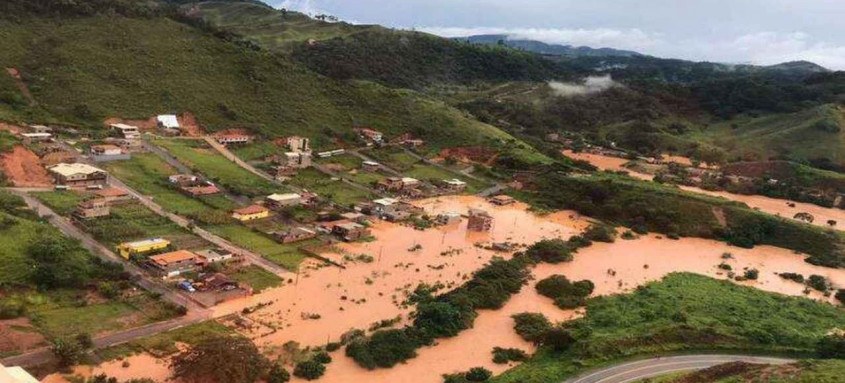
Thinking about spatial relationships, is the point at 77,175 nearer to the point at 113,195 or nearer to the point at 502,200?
the point at 113,195

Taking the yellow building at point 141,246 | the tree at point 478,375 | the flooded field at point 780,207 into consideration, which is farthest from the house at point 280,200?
the flooded field at point 780,207

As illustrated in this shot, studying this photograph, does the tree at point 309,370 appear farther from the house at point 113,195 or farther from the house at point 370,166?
the house at point 370,166

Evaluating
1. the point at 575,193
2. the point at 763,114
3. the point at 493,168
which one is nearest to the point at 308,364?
the point at 575,193

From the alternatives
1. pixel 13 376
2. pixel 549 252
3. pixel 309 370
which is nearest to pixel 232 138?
pixel 549 252

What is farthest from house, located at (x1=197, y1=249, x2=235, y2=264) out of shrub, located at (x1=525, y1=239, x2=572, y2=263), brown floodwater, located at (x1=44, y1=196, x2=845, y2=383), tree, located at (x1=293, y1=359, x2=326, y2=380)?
shrub, located at (x1=525, y1=239, x2=572, y2=263)

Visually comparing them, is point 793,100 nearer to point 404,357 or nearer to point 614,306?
point 614,306
